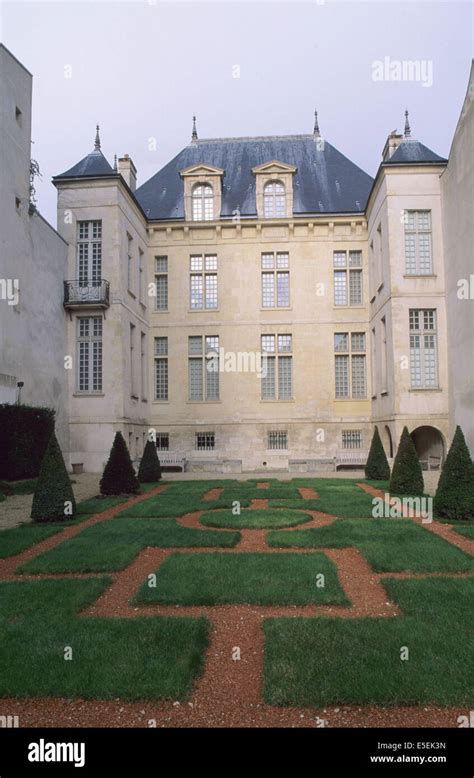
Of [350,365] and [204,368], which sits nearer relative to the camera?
[350,365]

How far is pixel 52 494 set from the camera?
10.9 m

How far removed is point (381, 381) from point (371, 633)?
1839 cm

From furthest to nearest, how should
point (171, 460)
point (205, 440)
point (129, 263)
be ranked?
point (205, 440)
point (171, 460)
point (129, 263)

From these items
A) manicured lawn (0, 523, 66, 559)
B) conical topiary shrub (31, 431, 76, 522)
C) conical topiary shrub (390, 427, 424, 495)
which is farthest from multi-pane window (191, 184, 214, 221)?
manicured lawn (0, 523, 66, 559)

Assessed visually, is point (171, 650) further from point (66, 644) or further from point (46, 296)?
point (46, 296)

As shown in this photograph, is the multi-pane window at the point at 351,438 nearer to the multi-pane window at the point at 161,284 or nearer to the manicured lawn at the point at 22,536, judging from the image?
the multi-pane window at the point at 161,284

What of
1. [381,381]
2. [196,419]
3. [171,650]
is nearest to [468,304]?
[381,381]

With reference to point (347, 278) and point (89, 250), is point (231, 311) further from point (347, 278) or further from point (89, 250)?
point (89, 250)

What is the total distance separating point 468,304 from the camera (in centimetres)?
1767

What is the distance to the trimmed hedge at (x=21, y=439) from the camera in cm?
1523

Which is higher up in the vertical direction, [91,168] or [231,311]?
[91,168]

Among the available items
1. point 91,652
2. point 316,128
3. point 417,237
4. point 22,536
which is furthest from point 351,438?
point 91,652

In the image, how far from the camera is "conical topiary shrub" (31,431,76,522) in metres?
10.8

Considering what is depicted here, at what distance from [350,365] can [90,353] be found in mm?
11856
